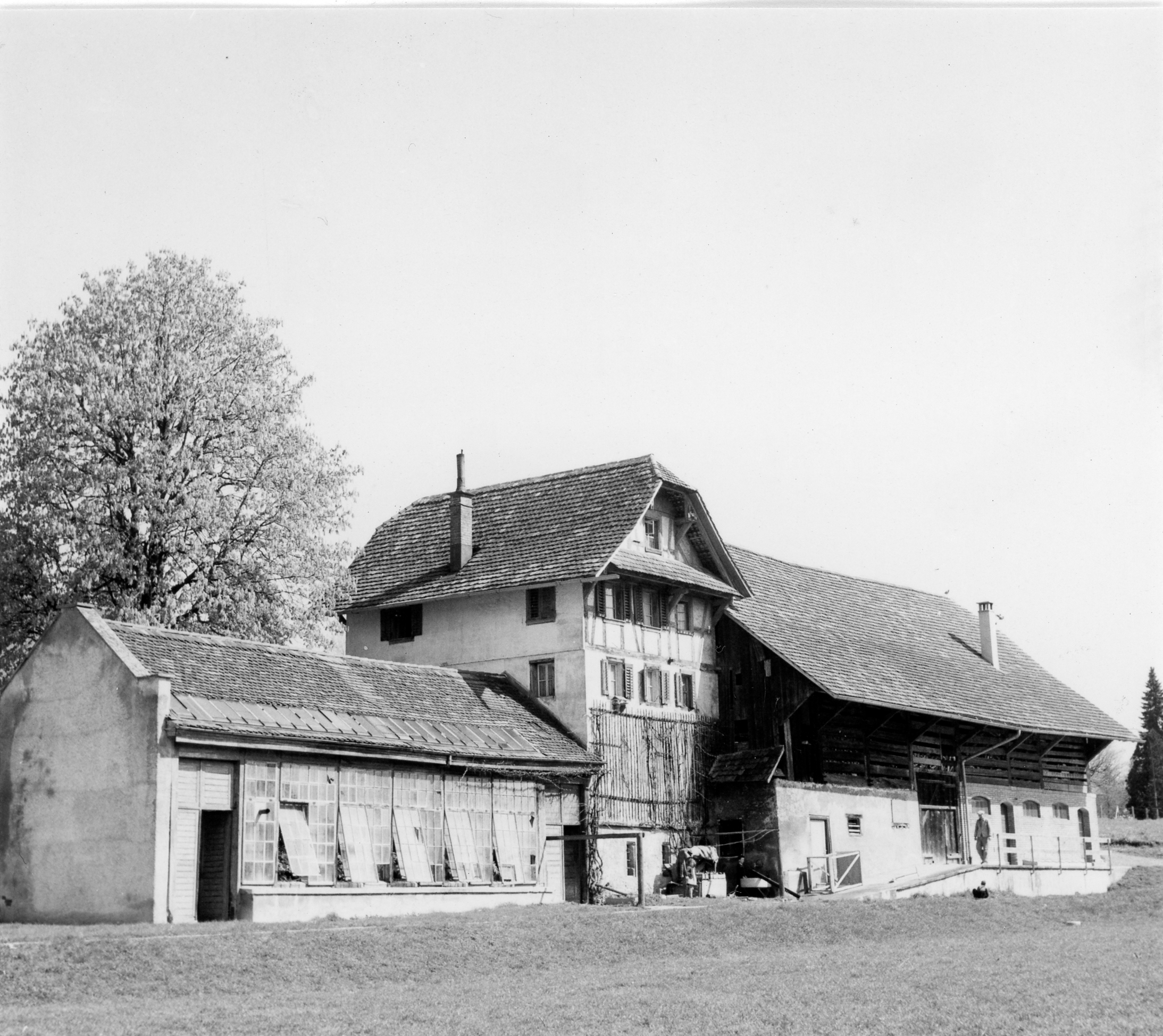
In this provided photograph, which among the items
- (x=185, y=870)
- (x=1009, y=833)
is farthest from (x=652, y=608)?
(x=185, y=870)

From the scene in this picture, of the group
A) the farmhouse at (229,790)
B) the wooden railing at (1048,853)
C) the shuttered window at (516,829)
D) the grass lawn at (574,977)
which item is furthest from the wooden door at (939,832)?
the farmhouse at (229,790)

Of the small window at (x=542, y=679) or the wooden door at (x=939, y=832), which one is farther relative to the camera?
the wooden door at (x=939, y=832)

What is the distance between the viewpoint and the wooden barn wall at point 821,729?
1761 inches

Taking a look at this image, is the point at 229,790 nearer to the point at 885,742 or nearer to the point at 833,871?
the point at 833,871

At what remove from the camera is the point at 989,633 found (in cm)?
5756

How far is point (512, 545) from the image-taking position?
1731 inches

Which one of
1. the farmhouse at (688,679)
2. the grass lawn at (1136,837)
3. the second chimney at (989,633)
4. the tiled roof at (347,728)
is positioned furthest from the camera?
the grass lawn at (1136,837)

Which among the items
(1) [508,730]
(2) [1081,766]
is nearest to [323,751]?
(1) [508,730]

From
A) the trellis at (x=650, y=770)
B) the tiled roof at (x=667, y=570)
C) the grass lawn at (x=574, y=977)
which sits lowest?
the grass lawn at (x=574, y=977)

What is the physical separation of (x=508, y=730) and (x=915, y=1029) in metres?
20.1

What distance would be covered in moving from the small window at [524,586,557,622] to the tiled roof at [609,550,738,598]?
189 cm

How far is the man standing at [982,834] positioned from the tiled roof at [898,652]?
317 cm

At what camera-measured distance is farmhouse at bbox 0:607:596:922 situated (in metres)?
30.6

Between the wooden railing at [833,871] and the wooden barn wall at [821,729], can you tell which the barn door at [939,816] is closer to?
the wooden barn wall at [821,729]
